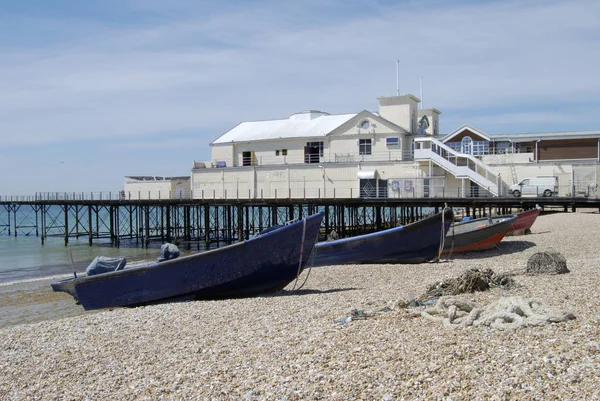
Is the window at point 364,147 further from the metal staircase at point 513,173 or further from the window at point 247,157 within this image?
the metal staircase at point 513,173

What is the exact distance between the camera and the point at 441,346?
24.2ft

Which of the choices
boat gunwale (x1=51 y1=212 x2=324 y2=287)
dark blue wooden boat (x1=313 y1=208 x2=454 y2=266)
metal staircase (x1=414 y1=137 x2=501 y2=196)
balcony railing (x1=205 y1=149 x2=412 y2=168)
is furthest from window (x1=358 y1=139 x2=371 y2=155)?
boat gunwale (x1=51 y1=212 x2=324 y2=287)

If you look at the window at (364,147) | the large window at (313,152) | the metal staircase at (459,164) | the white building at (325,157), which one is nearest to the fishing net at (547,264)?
the metal staircase at (459,164)

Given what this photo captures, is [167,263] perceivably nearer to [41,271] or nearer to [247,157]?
[41,271]

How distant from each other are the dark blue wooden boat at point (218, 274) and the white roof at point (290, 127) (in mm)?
27694

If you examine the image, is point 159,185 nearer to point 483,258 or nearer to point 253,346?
point 483,258

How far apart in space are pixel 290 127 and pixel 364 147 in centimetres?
722

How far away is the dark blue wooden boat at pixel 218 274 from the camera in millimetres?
14438

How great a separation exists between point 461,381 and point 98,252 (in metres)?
35.7

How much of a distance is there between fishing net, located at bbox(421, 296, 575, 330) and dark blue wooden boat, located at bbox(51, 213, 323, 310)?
5.85 meters

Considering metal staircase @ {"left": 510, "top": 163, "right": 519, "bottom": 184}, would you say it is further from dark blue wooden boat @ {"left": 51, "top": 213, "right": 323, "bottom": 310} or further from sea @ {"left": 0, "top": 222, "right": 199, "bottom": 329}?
dark blue wooden boat @ {"left": 51, "top": 213, "right": 323, "bottom": 310}

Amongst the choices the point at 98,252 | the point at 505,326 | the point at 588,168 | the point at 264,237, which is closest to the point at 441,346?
the point at 505,326

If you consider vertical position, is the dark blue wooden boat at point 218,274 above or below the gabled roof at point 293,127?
below

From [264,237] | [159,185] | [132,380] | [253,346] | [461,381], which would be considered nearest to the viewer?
[461,381]
